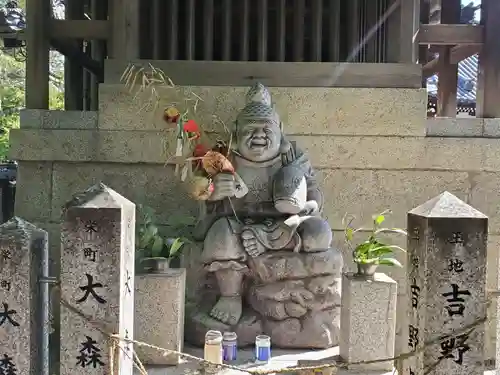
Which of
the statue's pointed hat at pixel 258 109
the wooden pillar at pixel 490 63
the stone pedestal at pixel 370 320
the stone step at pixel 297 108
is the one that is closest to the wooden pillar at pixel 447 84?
the wooden pillar at pixel 490 63

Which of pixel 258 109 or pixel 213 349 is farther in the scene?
pixel 258 109

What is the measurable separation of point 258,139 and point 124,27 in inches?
79.2

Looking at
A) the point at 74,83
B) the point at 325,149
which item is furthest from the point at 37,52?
the point at 325,149

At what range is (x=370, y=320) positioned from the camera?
4.71 meters

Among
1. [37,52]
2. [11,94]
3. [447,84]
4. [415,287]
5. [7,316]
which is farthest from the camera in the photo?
[11,94]

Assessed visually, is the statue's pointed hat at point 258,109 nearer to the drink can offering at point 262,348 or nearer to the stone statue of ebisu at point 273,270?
the stone statue of ebisu at point 273,270

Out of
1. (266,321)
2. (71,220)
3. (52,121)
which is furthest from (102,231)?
(52,121)

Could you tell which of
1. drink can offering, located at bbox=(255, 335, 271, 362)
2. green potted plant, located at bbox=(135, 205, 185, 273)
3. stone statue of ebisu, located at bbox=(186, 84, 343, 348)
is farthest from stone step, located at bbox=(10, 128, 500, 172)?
drink can offering, located at bbox=(255, 335, 271, 362)

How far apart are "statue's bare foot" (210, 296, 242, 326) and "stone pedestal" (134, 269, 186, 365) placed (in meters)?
0.42

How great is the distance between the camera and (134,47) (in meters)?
6.21

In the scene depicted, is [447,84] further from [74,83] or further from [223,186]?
[74,83]

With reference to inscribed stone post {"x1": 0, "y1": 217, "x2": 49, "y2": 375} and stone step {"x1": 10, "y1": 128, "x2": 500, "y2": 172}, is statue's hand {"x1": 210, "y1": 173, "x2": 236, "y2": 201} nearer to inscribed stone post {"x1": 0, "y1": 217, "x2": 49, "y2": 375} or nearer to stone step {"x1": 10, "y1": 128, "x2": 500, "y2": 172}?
stone step {"x1": 10, "y1": 128, "x2": 500, "y2": 172}

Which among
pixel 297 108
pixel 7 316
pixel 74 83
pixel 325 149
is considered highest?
pixel 74 83

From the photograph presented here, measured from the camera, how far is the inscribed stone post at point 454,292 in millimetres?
3219
